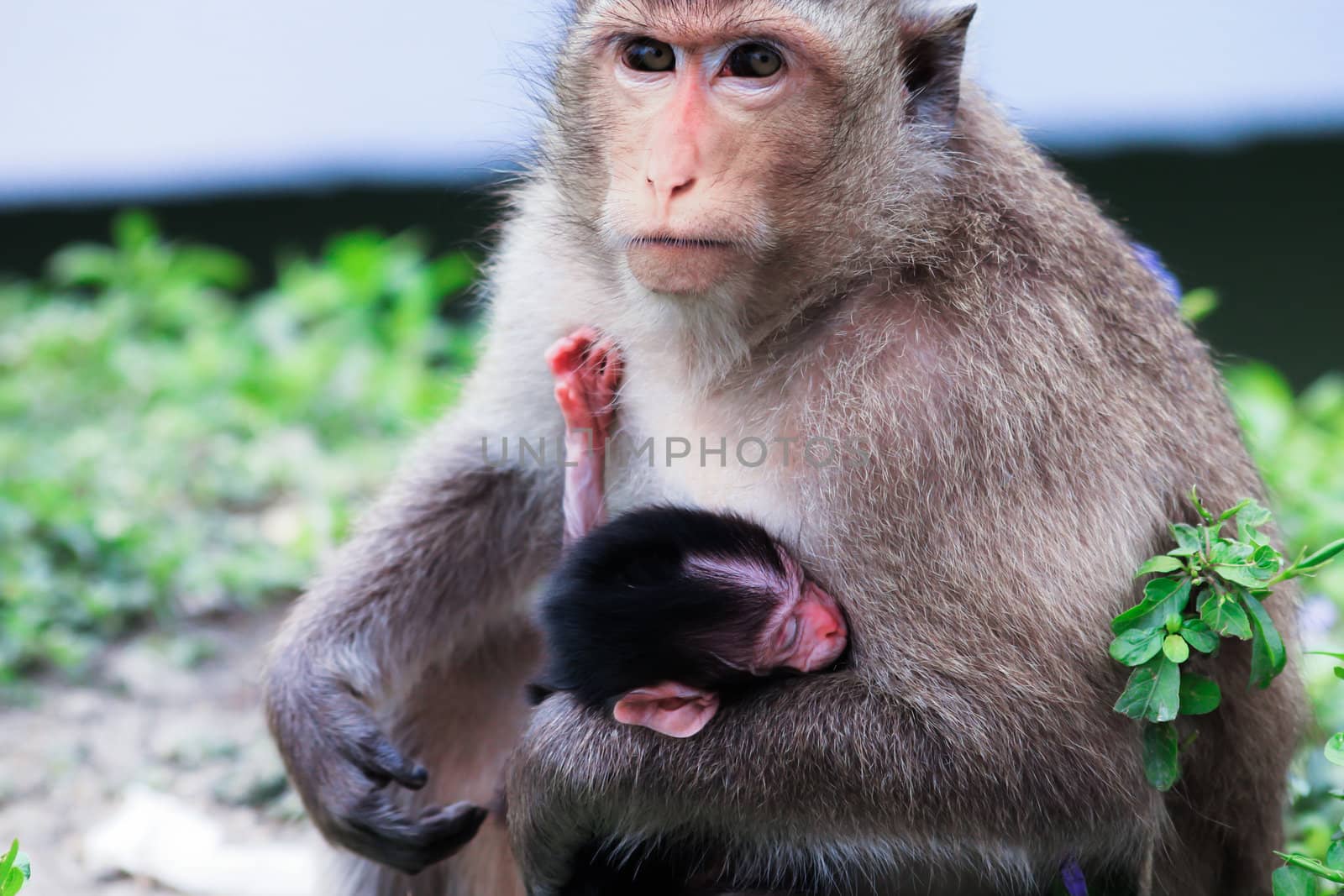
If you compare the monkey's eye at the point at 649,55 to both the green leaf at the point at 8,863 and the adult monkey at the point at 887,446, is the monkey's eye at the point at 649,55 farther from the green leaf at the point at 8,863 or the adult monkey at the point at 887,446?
the green leaf at the point at 8,863

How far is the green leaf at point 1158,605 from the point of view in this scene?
8.55 feet

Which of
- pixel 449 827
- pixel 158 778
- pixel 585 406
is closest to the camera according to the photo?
pixel 449 827

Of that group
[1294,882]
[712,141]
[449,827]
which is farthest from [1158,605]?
[449,827]

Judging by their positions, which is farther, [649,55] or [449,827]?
[449,827]

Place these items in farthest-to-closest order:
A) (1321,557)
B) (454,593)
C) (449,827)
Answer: (454,593) < (449,827) < (1321,557)

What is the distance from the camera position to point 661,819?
108 inches

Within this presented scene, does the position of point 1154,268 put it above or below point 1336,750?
above

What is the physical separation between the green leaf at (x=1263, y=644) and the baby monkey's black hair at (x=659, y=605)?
0.80 metres

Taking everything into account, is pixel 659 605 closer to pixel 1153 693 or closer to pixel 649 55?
pixel 1153 693

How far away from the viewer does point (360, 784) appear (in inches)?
127

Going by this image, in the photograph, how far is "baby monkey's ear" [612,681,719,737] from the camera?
274 centimetres

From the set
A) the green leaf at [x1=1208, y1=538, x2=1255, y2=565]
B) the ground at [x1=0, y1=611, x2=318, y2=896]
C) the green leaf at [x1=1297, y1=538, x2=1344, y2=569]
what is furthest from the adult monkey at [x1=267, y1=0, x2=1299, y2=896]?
the ground at [x1=0, y1=611, x2=318, y2=896]

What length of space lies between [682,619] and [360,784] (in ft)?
2.95

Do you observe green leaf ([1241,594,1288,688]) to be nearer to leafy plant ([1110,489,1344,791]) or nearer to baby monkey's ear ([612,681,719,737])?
leafy plant ([1110,489,1344,791])
